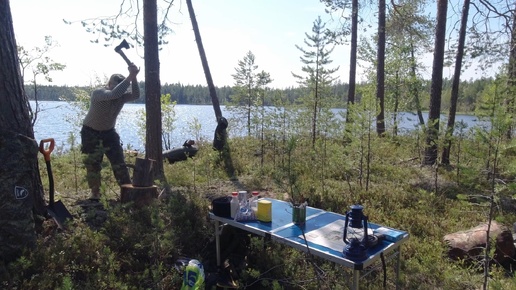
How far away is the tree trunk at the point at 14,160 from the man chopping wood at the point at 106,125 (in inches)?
40.9

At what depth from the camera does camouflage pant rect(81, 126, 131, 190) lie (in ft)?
15.5

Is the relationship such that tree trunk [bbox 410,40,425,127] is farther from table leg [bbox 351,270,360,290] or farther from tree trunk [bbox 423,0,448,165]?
table leg [bbox 351,270,360,290]

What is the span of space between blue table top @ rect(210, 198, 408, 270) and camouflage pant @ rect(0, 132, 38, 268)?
5.85 ft

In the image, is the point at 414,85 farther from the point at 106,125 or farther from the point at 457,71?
the point at 106,125

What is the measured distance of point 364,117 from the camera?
20.1 ft

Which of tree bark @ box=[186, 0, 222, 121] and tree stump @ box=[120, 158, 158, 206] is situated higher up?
tree bark @ box=[186, 0, 222, 121]

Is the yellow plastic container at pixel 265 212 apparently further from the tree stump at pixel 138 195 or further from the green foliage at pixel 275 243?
the tree stump at pixel 138 195

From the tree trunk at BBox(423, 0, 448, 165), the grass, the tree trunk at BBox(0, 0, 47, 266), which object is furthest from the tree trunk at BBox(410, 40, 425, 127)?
the tree trunk at BBox(0, 0, 47, 266)

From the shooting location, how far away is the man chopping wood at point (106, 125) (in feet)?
15.8

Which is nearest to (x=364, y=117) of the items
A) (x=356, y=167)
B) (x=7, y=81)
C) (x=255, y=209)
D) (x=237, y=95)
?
(x=356, y=167)

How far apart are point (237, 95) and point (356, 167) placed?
30.4ft

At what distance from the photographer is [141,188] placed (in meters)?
4.53

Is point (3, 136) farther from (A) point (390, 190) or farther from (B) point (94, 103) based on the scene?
(A) point (390, 190)

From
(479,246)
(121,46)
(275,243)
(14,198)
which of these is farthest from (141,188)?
(479,246)
